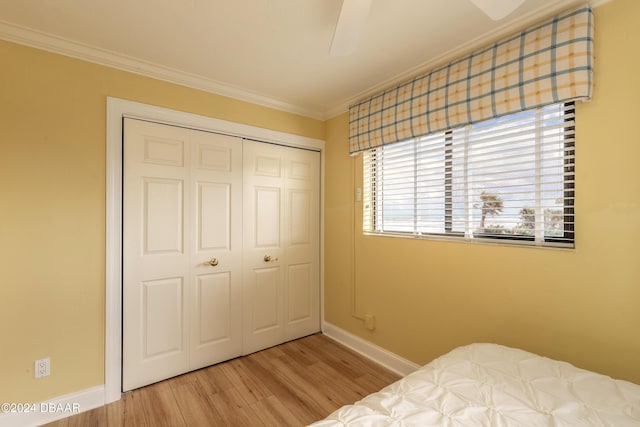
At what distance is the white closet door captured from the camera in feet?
8.75

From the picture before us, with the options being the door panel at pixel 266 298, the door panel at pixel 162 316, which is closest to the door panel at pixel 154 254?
the door panel at pixel 162 316

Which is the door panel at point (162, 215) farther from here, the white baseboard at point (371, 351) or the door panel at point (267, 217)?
the white baseboard at point (371, 351)

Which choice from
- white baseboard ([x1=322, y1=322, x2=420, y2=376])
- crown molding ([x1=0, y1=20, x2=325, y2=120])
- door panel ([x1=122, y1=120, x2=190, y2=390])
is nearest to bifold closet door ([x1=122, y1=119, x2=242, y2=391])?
door panel ([x1=122, y1=120, x2=190, y2=390])

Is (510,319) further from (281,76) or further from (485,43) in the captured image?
(281,76)

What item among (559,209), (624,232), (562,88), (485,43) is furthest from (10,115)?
(624,232)

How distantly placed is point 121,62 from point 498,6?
231cm

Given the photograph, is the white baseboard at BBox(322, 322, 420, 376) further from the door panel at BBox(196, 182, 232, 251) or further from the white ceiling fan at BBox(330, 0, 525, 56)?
the white ceiling fan at BBox(330, 0, 525, 56)

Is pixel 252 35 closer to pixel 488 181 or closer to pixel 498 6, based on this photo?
pixel 498 6

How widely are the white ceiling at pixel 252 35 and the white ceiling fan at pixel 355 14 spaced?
0.93ft

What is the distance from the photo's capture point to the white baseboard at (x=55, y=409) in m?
1.70

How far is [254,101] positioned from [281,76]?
452mm

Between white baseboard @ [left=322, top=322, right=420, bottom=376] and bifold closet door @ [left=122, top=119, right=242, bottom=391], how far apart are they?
3.14 ft

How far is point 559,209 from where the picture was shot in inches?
61.6

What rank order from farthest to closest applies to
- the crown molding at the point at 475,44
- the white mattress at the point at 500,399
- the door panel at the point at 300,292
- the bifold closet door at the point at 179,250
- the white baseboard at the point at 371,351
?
the door panel at the point at 300,292, the white baseboard at the point at 371,351, the bifold closet door at the point at 179,250, the crown molding at the point at 475,44, the white mattress at the point at 500,399
